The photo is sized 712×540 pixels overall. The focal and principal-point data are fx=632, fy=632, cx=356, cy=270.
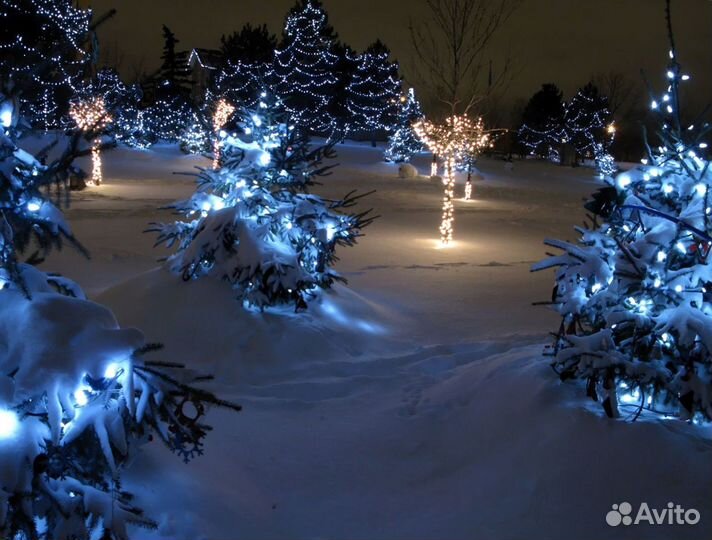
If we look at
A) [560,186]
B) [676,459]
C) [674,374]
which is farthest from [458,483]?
[560,186]

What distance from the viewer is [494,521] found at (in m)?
3.71

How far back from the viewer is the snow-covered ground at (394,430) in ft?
12.1

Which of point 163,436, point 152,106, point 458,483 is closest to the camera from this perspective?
point 163,436

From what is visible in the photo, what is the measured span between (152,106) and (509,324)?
44014 millimetres

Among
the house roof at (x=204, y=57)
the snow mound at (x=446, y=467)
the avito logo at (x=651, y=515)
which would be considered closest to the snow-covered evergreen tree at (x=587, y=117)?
the house roof at (x=204, y=57)

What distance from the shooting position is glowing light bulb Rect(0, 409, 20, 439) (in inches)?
95.0

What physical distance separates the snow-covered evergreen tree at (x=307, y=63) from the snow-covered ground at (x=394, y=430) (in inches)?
1524

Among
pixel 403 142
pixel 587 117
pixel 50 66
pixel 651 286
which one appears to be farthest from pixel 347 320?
pixel 587 117

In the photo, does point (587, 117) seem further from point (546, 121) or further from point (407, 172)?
point (407, 172)

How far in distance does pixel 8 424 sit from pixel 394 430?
327cm

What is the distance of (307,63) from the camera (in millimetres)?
47750

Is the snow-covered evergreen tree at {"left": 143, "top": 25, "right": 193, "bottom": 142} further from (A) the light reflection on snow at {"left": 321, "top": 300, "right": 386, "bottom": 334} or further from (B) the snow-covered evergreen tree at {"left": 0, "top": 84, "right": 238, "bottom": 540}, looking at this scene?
(B) the snow-covered evergreen tree at {"left": 0, "top": 84, "right": 238, "bottom": 540}

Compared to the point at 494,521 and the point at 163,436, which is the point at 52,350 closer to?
the point at 163,436

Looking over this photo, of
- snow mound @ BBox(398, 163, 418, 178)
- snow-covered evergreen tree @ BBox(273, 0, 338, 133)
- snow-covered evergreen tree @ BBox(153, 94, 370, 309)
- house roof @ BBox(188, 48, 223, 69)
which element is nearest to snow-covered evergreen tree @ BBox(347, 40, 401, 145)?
snow-covered evergreen tree @ BBox(273, 0, 338, 133)
